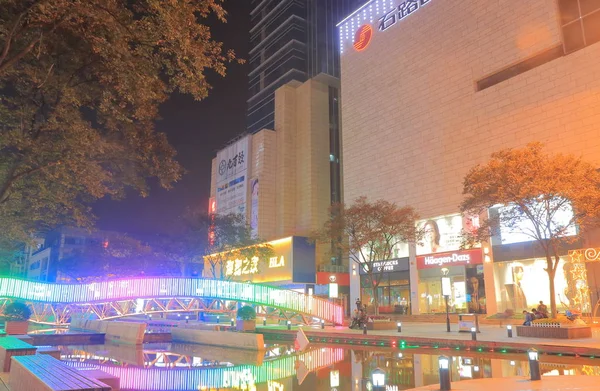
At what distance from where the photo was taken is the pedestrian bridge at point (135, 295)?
83.1ft

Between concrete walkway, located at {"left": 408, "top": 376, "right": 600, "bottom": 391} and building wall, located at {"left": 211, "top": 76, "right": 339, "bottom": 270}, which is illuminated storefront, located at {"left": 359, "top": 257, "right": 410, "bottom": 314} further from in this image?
concrete walkway, located at {"left": 408, "top": 376, "right": 600, "bottom": 391}

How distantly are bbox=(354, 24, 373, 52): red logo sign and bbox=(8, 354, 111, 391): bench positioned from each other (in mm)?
48844

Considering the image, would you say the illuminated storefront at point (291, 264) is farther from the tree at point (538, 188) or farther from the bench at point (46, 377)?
the bench at point (46, 377)

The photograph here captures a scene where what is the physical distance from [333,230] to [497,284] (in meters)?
13.3

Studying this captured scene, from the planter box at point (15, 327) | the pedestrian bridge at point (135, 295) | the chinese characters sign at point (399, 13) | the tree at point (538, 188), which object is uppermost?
the chinese characters sign at point (399, 13)

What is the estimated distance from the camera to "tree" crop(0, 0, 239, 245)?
1036 cm

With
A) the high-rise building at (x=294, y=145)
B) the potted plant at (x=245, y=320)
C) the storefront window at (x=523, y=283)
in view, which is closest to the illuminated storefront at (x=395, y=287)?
the storefront window at (x=523, y=283)

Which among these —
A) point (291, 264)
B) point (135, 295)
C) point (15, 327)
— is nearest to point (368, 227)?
point (135, 295)

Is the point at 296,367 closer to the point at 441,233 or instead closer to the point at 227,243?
the point at 441,233

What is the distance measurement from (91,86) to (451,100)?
3363 centimetres

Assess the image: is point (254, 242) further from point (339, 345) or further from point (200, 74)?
point (200, 74)

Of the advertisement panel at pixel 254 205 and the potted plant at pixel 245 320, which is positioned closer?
the potted plant at pixel 245 320

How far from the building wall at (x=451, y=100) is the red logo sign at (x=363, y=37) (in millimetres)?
821

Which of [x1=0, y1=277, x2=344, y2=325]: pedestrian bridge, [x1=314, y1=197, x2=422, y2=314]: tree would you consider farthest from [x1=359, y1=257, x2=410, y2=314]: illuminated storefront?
[x1=0, y1=277, x2=344, y2=325]: pedestrian bridge
